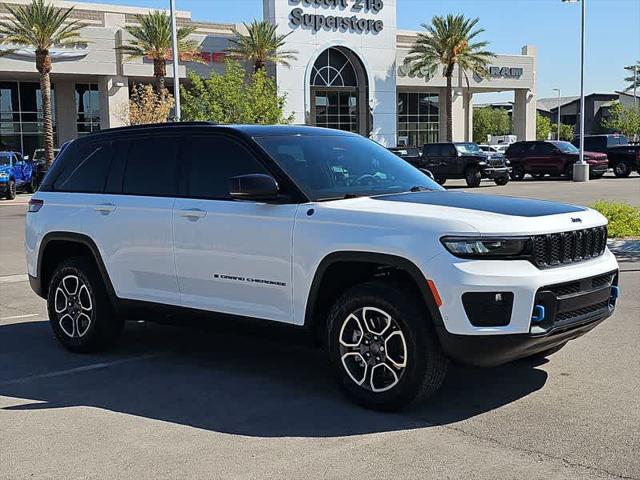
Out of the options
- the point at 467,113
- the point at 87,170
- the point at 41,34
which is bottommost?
the point at 87,170

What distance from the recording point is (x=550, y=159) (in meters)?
37.9

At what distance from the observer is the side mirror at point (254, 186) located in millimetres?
5559

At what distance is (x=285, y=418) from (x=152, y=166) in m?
2.61

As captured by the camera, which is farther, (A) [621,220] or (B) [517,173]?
(B) [517,173]

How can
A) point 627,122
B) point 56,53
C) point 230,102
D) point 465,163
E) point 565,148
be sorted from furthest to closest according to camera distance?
1. point 627,122
2. point 56,53
3. point 565,148
4. point 465,163
5. point 230,102

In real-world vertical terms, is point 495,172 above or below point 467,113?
below

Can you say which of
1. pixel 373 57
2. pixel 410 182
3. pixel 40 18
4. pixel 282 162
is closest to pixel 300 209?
pixel 282 162

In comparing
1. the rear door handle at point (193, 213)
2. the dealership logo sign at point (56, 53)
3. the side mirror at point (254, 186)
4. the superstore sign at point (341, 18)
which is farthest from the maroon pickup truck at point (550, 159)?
the side mirror at point (254, 186)

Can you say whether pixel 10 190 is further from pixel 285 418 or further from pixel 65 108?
pixel 285 418

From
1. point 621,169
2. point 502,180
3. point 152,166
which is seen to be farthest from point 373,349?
point 621,169

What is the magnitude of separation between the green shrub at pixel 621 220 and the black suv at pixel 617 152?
25.3 metres

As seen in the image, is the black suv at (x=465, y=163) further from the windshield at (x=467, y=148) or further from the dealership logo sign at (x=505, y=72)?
the dealership logo sign at (x=505, y=72)

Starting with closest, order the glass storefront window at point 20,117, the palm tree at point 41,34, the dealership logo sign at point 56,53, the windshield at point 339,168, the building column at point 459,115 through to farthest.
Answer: the windshield at point 339,168 → the palm tree at point 41,34 → the dealership logo sign at point 56,53 → the glass storefront window at point 20,117 → the building column at point 459,115

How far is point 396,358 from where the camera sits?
5.22 meters
